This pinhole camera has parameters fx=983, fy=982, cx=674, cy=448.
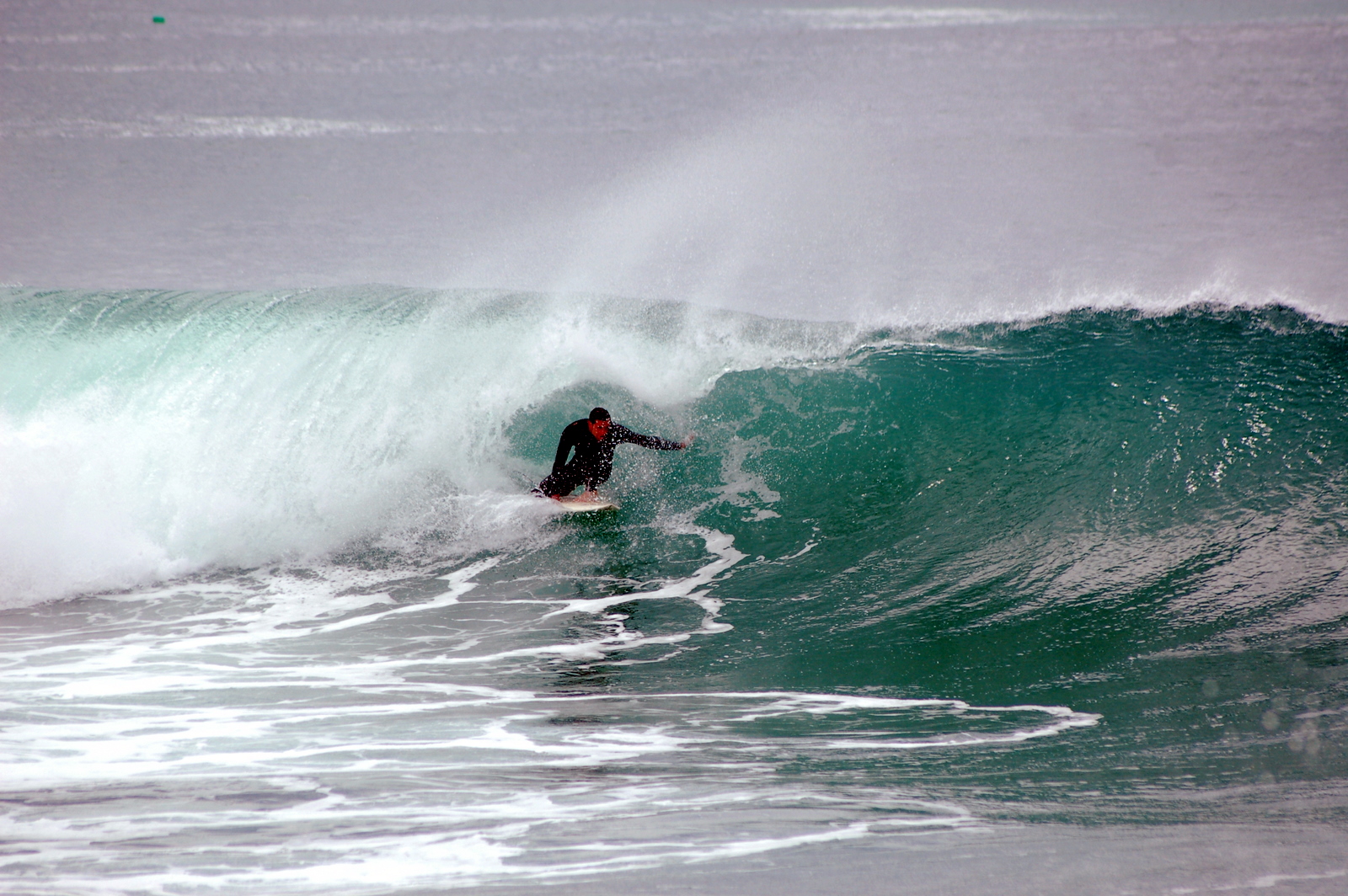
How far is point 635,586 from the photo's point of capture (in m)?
6.04

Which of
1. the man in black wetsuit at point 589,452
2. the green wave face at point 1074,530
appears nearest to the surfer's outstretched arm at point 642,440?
the man in black wetsuit at point 589,452

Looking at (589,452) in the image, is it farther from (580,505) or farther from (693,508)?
(693,508)

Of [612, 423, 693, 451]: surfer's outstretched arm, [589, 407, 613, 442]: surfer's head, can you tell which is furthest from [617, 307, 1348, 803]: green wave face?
[589, 407, 613, 442]: surfer's head

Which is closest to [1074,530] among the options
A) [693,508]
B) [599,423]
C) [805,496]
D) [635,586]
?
[805,496]

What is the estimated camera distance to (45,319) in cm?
955

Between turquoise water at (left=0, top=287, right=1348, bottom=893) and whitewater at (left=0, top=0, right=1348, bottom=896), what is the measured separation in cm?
3

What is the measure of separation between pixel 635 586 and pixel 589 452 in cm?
124

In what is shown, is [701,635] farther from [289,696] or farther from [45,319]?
[45,319]

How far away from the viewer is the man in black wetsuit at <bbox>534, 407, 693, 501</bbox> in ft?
22.0

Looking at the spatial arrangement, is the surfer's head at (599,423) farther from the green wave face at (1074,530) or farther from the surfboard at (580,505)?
the green wave face at (1074,530)

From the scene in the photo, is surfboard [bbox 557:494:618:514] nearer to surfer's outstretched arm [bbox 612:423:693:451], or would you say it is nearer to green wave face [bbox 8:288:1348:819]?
green wave face [bbox 8:288:1348:819]

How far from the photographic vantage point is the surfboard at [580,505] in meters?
6.92

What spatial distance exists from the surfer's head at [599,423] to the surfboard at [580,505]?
0.49m

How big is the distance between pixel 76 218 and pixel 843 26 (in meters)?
16.3
